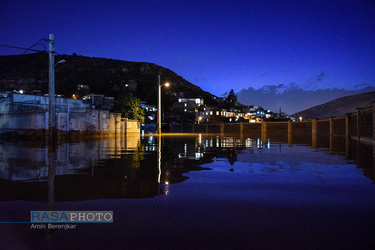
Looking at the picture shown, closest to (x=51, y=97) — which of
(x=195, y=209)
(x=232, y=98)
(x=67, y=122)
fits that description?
(x=67, y=122)

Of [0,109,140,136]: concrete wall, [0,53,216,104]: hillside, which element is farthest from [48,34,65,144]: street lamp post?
[0,53,216,104]: hillside

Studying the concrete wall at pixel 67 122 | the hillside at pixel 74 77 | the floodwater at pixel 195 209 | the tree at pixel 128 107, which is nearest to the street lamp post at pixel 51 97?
the concrete wall at pixel 67 122

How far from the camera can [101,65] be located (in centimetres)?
19775

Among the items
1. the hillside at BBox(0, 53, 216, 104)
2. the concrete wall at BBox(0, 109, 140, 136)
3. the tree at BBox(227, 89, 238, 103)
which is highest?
the hillside at BBox(0, 53, 216, 104)

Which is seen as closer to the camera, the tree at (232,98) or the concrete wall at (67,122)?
the concrete wall at (67,122)

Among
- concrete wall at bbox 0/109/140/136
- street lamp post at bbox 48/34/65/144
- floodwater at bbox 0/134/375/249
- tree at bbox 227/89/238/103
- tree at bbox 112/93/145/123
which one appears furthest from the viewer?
tree at bbox 227/89/238/103

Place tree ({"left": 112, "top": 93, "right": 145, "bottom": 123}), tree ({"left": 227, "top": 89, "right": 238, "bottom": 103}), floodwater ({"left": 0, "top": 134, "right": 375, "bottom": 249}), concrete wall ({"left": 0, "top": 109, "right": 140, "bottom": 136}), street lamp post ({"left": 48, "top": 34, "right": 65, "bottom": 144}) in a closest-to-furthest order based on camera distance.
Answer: floodwater ({"left": 0, "top": 134, "right": 375, "bottom": 249}) → street lamp post ({"left": 48, "top": 34, "right": 65, "bottom": 144}) → concrete wall ({"left": 0, "top": 109, "right": 140, "bottom": 136}) → tree ({"left": 112, "top": 93, "right": 145, "bottom": 123}) → tree ({"left": 227, "top": 89, "right": 238, "bottom": 103})

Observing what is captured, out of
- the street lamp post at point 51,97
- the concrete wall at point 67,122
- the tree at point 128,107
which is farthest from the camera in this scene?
the tree at point 128,107

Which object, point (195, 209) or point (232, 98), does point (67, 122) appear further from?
point (232, 98)

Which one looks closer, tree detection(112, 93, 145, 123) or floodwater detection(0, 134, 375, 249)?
floodwater detection(0, 134, 375, 249)

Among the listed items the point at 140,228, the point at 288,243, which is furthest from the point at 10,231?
the point at 288,243

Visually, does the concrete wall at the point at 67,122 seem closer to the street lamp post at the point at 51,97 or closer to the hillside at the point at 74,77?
the street lamp post at the point at 51,97

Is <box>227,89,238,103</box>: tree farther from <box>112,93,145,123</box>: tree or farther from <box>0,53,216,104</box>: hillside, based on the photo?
<box>112,93,145,123</box>: tree

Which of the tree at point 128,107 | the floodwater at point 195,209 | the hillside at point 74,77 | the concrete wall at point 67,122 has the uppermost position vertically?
the hillside at point 74,77
